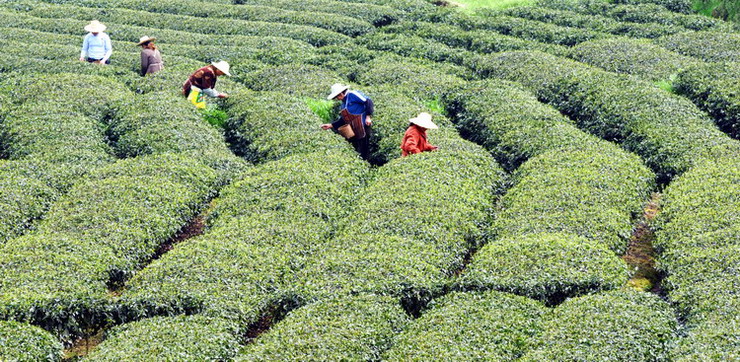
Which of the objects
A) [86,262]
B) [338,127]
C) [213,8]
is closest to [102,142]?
[338,127]

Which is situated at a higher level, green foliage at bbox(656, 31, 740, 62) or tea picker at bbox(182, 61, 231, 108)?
green foliage at bbox(656, 31, 740, 62)

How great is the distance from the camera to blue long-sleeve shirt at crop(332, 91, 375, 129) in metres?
23.6

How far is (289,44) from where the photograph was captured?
33.1 m

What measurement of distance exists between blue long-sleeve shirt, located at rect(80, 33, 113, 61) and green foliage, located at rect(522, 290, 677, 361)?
2009 cm

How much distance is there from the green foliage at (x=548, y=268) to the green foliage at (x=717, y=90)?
892cm

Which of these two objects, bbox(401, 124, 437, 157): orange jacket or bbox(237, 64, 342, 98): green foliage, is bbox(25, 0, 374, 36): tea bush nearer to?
bbox(237, 64, 342, 98): green foliage

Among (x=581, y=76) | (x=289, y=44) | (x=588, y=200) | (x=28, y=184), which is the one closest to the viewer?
(x=588, y=200)

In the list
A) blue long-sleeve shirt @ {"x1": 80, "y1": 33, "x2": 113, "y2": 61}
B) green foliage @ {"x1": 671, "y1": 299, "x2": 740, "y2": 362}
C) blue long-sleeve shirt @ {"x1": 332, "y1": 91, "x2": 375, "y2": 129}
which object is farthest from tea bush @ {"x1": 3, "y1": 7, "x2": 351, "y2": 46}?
green foliage @ {"x1": 671, "y1": 299, "x2": 740, "y2": 362}

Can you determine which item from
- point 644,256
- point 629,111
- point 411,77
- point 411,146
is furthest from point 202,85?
point 644,256

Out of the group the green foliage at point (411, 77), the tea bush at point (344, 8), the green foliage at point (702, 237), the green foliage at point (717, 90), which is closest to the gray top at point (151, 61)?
the green foliage at point (411, 77)

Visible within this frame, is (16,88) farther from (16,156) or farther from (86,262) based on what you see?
(86,262)

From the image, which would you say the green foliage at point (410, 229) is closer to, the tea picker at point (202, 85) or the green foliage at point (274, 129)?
the green foliage at point (274, 129)

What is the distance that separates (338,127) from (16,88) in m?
10.0

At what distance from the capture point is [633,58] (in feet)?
97.2
